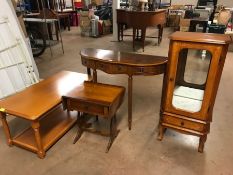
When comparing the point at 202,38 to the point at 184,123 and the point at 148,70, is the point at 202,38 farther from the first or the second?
the point at 184,123

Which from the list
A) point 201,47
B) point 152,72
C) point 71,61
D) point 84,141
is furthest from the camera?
point 71,61

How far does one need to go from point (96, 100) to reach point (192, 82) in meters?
1.06

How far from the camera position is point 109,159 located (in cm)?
194

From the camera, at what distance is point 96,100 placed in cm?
185

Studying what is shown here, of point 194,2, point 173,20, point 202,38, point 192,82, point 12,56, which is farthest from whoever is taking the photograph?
point 194,2

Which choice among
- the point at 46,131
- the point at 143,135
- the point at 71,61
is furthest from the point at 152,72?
the point at 71,61

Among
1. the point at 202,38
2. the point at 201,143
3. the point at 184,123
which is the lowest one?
the point at 201,143

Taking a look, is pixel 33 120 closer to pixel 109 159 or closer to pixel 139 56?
pixel 109 159

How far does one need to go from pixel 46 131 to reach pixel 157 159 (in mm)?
1205

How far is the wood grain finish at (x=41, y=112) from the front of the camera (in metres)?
1.83

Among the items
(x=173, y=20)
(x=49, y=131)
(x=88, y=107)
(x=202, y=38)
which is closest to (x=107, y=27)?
(x=173, y=20)

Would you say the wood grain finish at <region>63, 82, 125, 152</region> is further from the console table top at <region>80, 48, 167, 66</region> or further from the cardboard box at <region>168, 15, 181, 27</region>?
the cardboard box at <region>168, 15, 181, 27</region>

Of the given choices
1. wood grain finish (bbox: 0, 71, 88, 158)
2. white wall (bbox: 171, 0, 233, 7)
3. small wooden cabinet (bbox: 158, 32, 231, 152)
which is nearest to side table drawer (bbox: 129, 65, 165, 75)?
small wooden cabinet (bbox: 158, 32, 231, 152)

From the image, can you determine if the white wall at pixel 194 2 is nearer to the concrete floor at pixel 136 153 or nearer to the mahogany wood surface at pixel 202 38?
the concrete floor at pixel 136 153
